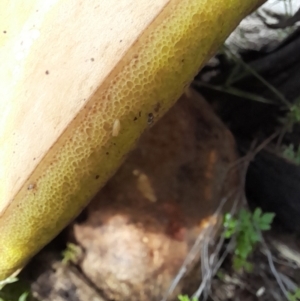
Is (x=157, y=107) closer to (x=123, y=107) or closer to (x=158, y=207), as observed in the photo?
(x=123, y=107)

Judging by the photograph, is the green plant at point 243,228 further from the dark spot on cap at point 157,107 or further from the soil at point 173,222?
the dark spot on cap at point 157,107

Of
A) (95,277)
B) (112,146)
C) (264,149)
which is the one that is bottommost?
(264,149)

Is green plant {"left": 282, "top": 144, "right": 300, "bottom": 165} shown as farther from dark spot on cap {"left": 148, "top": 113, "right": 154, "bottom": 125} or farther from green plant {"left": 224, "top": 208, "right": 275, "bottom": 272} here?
dark spot on cap {"left": 148, "top": 113, "right": 154, "bottom": 125}

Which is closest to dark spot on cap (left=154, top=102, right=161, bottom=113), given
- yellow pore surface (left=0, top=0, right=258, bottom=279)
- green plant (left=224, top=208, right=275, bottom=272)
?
yellow pore surface (left=0, top=0, right=258, bottom=279)

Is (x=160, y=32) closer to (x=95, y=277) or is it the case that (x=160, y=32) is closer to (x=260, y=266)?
(x=95, y=277)

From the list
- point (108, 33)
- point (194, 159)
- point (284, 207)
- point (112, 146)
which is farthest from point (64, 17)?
point (284, 207)

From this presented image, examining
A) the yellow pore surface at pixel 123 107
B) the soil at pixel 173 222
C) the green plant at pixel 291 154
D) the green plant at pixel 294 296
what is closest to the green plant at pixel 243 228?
the soil at pixel 173 222

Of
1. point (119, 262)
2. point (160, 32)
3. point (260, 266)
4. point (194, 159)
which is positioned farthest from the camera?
point (260, 266)

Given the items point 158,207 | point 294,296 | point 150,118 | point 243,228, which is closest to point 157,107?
point 150,118
